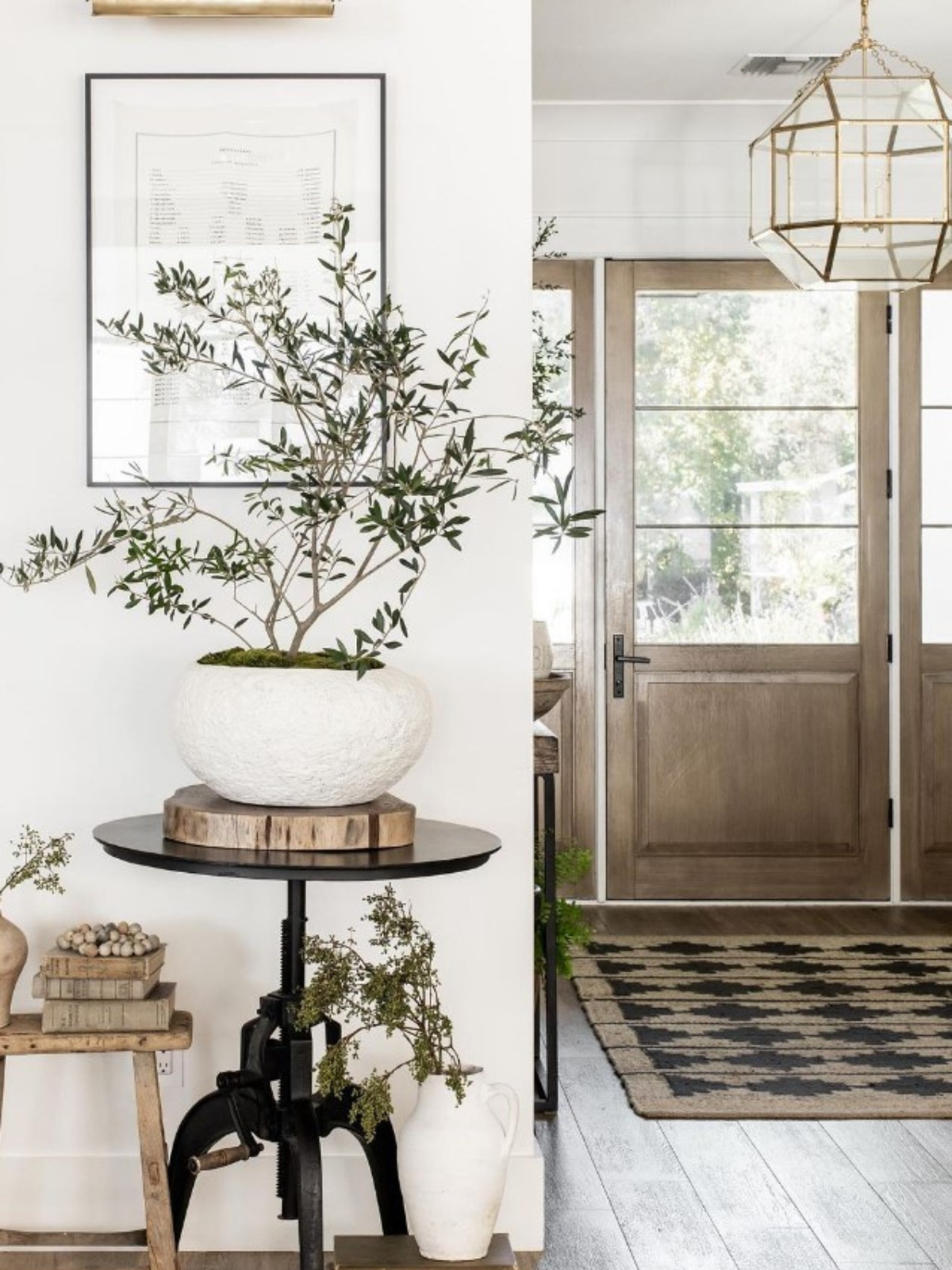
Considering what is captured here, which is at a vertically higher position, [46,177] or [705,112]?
[705,112]

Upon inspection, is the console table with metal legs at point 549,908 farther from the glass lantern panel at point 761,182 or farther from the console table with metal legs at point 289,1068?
the glass lantern panel at point 761,182

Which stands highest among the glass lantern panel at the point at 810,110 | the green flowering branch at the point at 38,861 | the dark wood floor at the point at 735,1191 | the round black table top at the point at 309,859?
the glass lantern panel at the point at 810,110

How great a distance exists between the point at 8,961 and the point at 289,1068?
0.48 m

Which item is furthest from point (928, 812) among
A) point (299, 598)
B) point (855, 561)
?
point (299, 598)

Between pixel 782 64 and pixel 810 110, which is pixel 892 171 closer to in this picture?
pixel 782 64

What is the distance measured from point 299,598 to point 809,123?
192 centimetres

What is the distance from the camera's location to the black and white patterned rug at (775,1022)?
342cm

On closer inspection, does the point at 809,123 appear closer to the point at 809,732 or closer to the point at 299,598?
the point at 299,598

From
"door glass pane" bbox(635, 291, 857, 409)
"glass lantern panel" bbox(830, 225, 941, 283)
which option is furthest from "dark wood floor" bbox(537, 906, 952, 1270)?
"door glass pane" bbox(635, 291, 857, 409)

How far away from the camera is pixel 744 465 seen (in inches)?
217

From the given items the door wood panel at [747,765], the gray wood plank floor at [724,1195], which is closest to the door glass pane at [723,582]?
the door wood panel at [747,765]

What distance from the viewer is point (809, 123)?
3.59 m

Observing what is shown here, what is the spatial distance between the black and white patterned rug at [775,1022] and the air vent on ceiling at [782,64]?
9.56ft

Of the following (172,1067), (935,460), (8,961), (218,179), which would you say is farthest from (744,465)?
(8,961)
